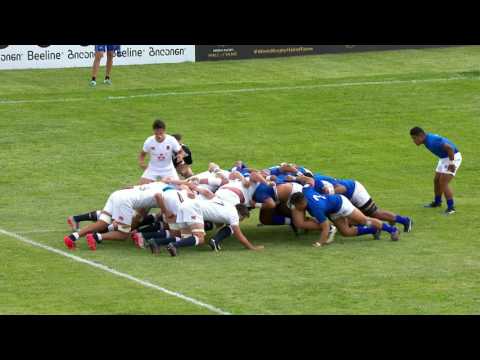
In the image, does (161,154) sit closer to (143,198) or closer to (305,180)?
(143,198)

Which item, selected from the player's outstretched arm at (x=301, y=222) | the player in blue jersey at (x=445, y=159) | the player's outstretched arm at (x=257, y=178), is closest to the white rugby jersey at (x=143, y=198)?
the player's outstretched arm at (x=257, y=178)

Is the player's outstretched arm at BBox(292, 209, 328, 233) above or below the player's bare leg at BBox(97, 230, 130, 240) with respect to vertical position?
above

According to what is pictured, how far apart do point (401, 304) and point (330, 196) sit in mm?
4388

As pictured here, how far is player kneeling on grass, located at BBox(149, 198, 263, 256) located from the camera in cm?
1708

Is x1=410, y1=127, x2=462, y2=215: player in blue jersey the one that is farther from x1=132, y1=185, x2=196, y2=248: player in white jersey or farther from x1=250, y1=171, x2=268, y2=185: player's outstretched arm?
x1=132, y1=185, x2=196, y2=248: player in white jersey

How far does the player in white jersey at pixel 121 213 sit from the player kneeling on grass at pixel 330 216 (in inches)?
94.2

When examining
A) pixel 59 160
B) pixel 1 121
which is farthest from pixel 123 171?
pixel 1 121

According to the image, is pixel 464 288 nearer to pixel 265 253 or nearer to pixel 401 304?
pixel 401 304

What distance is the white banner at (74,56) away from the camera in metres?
34.8

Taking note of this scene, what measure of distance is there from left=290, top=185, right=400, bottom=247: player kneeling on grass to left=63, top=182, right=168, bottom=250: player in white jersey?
7.85ft

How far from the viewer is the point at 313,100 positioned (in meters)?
32.9

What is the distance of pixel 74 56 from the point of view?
A: 35562 millimetres

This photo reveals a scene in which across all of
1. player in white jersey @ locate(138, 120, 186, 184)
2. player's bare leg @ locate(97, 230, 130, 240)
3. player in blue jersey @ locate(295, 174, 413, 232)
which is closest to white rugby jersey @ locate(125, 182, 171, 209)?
player's bare leg @ locate(97, 230, 130, 240)

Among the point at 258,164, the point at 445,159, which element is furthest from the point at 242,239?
the point at 258,164
